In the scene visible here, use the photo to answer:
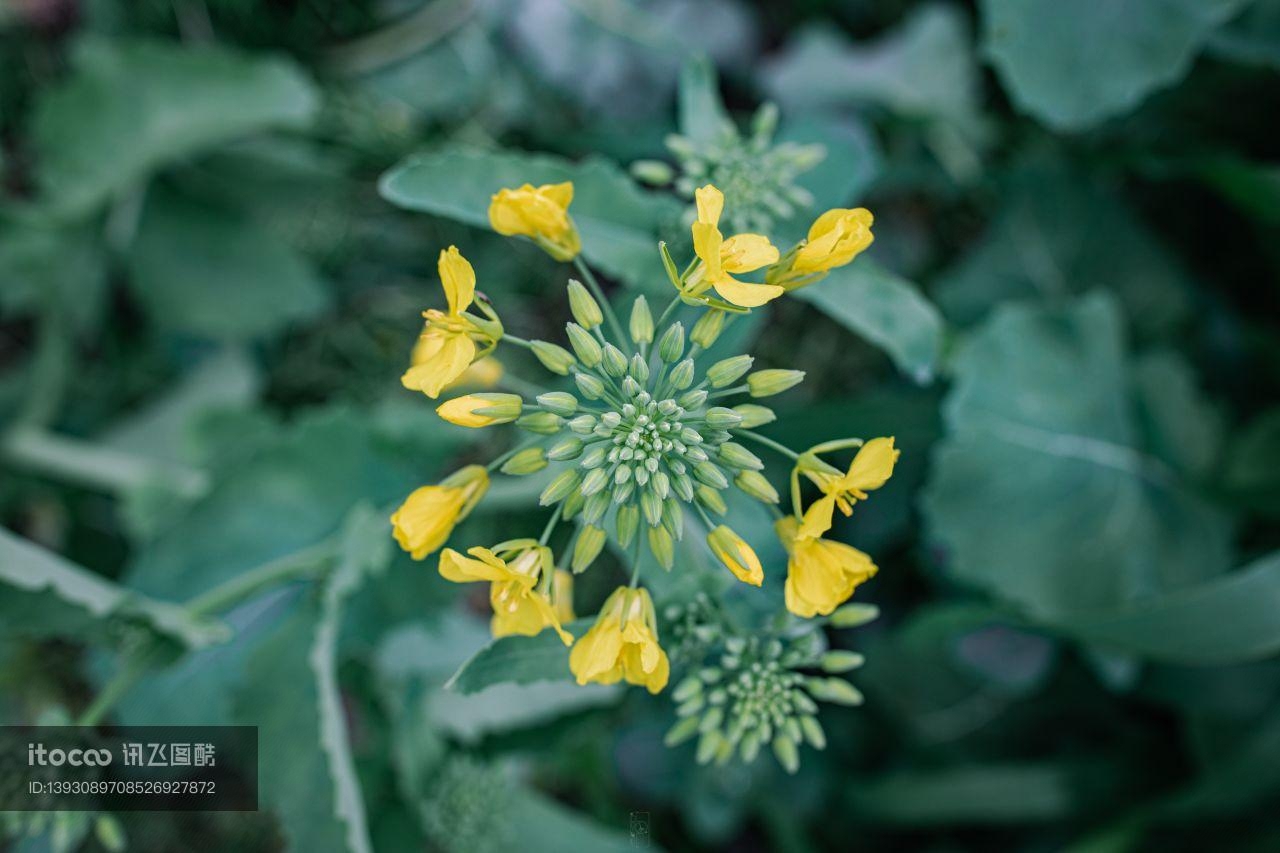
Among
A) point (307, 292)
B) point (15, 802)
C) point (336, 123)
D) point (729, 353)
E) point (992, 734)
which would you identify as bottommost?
point (992, 734)

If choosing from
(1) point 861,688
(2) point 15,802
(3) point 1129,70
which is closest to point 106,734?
(2) point 15,802

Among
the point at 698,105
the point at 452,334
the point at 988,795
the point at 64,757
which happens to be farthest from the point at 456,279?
the point at 988,795

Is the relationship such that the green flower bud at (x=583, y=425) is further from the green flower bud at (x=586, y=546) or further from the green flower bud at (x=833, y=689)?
the green flower bud at (x=833, y=689)

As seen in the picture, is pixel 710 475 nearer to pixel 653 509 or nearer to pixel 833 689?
pixel 653 509

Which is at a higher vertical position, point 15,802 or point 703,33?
point 703,33

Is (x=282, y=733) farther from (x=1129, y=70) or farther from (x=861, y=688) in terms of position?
(x=1129, y=70)

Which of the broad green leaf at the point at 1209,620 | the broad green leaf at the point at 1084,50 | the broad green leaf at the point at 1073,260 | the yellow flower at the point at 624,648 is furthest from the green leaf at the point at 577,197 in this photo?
the broad green leaf at the point at 1073,260
